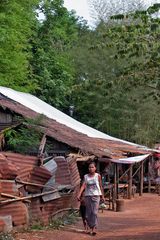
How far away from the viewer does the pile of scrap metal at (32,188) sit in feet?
39.5

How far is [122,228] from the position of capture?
14445 mm

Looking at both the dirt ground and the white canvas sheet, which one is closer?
the dirt ground

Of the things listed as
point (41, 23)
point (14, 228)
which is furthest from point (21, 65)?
point (14, 228)

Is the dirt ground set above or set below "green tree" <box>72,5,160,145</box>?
below

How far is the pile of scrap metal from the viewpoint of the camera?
39.5ft

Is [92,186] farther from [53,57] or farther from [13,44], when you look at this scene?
[53,57]

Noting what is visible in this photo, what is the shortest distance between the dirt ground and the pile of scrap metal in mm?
577

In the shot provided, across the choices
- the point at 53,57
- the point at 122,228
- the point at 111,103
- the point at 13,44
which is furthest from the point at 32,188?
the point at 53,57

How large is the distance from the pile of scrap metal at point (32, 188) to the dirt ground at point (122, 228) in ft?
1.89

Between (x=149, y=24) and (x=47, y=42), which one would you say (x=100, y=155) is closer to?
(x=149, y=24)

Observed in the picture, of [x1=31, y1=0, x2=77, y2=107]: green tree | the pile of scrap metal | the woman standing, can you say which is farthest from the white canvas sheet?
[x1=31, y1=0, x2=77, y2=107]: green tree

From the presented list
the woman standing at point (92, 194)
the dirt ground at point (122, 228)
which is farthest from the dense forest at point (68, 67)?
the woman standing at point (92, 194)

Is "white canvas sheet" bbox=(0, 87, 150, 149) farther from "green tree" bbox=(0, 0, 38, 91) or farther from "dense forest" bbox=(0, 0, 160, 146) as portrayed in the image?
"green tree" bbox=(0, 0, 38, 91)

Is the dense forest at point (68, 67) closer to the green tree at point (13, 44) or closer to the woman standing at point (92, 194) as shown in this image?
the green tree at point (13, 44)
